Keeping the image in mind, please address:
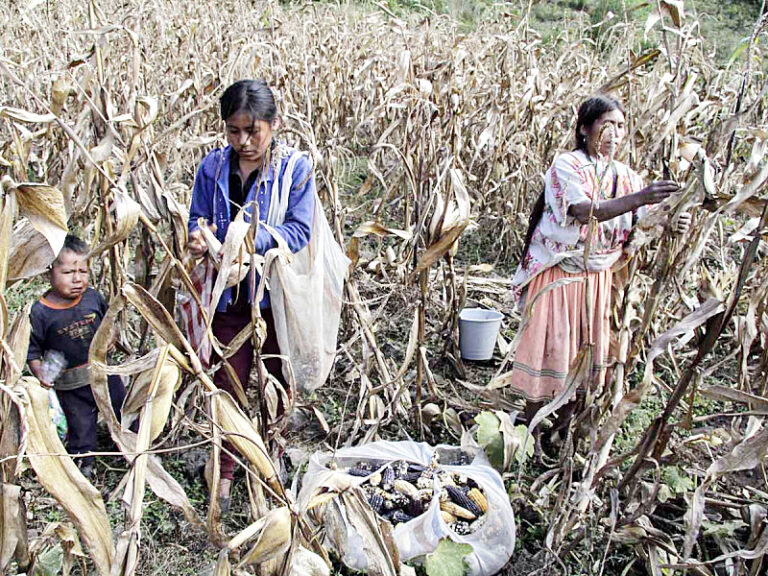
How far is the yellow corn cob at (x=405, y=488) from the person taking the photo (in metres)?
2.19

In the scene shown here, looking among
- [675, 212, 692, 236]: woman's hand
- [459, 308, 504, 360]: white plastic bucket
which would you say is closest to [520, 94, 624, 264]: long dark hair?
[675, 212, 692, 236]: woman's hand

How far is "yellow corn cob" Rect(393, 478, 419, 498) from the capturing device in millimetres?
2193

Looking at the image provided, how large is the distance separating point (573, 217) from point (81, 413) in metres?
1.77

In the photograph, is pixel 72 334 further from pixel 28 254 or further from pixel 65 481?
pixel 65 481

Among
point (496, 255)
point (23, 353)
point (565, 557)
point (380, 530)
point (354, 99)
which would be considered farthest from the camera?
point (354, 99)

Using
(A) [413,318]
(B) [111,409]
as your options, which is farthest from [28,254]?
(A) [413,318]

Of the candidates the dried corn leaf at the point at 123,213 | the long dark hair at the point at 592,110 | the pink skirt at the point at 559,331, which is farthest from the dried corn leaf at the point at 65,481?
the long dark hair at the point at 592,110

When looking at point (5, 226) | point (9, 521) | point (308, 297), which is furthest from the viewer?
point (308, 297)

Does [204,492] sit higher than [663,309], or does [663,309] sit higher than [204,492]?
[663,309]

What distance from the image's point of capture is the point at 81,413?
231 cm

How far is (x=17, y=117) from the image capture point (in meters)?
1.32

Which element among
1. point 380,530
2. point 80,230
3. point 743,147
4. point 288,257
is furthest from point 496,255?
point 380,530

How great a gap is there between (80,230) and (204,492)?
116cm

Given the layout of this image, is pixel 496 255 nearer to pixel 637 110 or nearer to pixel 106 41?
pixel 637 110
